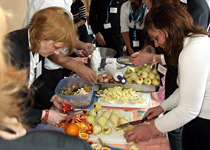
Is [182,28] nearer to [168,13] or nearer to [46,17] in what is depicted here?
[168,13]

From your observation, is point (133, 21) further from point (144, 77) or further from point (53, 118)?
point (53, 118)

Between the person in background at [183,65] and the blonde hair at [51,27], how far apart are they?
1.56 feet

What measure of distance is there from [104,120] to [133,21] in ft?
5.48

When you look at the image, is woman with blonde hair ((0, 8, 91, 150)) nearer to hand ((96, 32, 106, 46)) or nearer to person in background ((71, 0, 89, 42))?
hand ((96, 32, 106, 46))

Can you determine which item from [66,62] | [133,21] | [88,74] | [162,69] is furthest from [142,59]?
[133,21]

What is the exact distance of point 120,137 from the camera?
1.14 m

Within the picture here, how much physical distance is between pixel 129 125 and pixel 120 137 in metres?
0.10

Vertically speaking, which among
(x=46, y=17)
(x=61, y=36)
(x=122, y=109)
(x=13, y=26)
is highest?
(x=46, y=17)

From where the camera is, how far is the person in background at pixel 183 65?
93 cm

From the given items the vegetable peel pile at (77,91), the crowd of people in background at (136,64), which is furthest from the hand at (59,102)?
the vegetable peel pile at (77,91)

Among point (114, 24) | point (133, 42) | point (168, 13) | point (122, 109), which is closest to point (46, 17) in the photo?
point (168, 13)

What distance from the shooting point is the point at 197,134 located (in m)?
1.25

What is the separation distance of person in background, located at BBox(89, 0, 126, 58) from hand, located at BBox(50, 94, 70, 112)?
6.75 feet

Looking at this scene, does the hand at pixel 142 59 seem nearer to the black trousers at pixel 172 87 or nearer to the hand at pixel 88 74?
the black trousers at pixel 172 87
